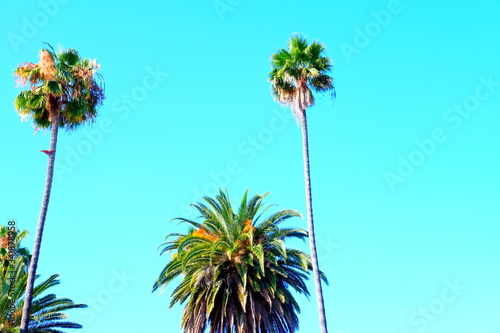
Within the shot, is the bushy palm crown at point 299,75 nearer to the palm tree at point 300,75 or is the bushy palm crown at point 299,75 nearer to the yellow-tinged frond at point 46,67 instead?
the palm tree at point 300,75

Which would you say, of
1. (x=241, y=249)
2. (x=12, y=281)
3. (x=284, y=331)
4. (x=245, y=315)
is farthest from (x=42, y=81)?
(x=284, y=331)

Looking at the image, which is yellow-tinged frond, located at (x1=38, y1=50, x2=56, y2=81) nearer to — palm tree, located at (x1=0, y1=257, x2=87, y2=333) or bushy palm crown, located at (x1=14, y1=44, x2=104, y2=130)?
bushy palm crown, located at (x1=14, y1=44, x2=104, y2=130)

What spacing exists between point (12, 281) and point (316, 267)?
52.8ft

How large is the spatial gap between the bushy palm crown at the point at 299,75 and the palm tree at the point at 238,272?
583 cm

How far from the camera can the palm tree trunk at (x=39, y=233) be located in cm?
2609

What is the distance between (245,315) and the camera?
32.6 metres

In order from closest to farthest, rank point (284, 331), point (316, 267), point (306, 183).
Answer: point (316, 267) < point (306, 183) < point (284, 331)

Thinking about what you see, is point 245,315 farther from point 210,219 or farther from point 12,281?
point 12,281

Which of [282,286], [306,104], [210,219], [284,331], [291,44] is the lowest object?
[284,331]

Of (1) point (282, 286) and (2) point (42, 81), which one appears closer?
(2) point (42, 81)

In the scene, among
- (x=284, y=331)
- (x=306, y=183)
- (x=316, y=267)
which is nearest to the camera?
(x=316, y=267)

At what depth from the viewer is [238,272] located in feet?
109

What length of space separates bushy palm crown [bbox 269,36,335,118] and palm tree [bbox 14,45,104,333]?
384 inches

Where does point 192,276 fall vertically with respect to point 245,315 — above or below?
above
